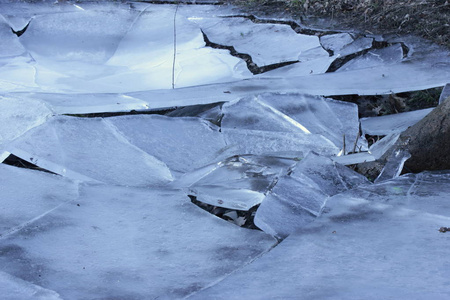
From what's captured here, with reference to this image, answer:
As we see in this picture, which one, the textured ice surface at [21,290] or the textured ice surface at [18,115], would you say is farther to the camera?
the textured ice surface at [18,115]

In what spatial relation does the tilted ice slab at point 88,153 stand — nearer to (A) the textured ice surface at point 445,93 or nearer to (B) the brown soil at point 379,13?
(A) the textured ice surface at point 445,93

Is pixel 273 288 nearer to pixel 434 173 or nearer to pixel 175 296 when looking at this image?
pixel 175 296

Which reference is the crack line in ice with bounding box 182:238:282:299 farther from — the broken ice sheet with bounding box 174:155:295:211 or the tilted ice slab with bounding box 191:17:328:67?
the tilted ice slab with bounding box 191:17:328:67

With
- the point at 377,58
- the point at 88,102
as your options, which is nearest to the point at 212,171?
the point at 88,102

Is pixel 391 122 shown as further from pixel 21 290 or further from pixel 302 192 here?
pixel 21 290

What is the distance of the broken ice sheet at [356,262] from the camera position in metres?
1.36

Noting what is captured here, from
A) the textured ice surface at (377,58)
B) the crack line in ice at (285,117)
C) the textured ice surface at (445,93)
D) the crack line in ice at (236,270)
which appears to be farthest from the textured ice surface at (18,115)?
the textured ice surface at (445,93)

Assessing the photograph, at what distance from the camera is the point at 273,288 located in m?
1.41

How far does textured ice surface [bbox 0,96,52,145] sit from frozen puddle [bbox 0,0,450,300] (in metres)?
0.01

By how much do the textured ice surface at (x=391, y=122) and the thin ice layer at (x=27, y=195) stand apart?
138 cm

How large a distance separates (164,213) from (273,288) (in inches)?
23.7

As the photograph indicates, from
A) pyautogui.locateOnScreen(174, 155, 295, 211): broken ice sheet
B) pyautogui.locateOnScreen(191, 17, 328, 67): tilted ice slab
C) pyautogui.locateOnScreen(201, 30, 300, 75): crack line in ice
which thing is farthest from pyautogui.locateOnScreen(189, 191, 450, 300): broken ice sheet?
pyautogui.locateOnScreen(191, 17, 328, 67): tilted ice slab

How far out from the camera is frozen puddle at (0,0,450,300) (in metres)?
1.49

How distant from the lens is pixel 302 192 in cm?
193
